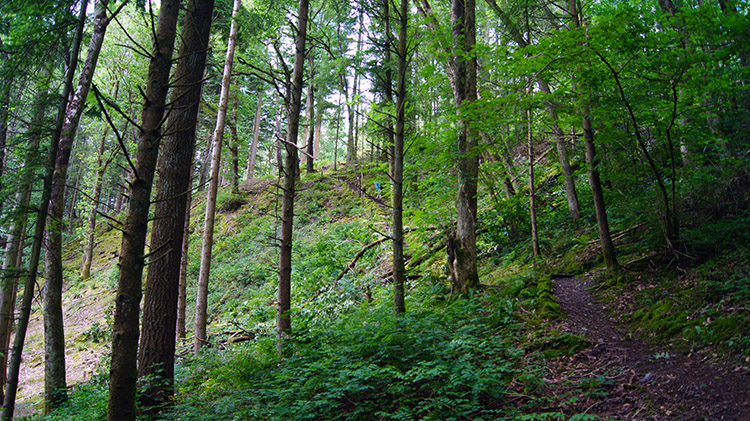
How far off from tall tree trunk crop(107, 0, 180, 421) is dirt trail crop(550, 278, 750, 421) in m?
3.71

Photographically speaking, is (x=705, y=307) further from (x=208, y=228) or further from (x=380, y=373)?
(x=208, y=228)

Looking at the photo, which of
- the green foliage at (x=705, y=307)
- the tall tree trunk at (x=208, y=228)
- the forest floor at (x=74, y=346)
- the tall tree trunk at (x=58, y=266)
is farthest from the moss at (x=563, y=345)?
the forest floor at (x=74, y=346)

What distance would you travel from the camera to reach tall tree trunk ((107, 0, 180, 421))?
119 inches

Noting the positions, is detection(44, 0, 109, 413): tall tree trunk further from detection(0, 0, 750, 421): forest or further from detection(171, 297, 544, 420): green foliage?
detection(171, 297, 544, 420): green foliage

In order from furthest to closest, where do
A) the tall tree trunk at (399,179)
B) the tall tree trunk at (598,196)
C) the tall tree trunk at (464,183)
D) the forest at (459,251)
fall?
the tall tree trunk at (464,183), the tall tree trunk at (598,196), the tall tree trunk at (399,179), the forest at (459,251)

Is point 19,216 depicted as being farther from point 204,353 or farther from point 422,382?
point 422,382

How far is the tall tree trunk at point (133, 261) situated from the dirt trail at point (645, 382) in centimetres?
371

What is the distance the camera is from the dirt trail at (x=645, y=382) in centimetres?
312

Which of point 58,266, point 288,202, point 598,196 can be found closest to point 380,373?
point 288,202

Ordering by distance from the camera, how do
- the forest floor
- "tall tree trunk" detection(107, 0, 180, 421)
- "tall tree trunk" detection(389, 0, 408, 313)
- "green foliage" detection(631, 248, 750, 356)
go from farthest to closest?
the forest floor, "tall tree trunk" detection(389, 0, 408, 313), "green foliage" detection(631, 248, 750, 356), "tall tree trunk" detection(107, 0, 180, 421)

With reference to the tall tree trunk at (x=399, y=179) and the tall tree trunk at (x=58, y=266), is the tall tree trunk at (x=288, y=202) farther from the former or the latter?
the tall tree trunk at (x=58, y=266)

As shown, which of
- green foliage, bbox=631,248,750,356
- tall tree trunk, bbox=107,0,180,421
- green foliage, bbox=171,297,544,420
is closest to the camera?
tall tree trunk, bbox=107,0,180,421

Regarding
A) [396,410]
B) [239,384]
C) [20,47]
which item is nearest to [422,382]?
[396,410]

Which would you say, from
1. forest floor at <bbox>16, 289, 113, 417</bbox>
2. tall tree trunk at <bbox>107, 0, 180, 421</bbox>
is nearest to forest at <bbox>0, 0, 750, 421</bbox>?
tall tree trunk at <bbox>107, 0, 180, 421</bbox>
